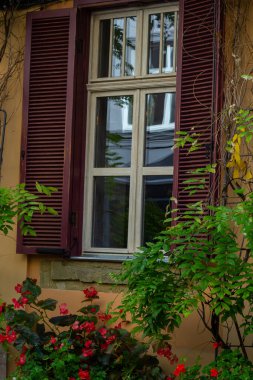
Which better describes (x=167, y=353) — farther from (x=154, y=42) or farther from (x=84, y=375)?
(x=154, y=42)

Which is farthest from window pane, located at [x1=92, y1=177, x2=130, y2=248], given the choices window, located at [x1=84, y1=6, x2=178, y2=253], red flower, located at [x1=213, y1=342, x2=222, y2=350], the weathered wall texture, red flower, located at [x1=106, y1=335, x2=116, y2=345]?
red flower, located at [x1=213, y1=342, x2=222, y2=350]

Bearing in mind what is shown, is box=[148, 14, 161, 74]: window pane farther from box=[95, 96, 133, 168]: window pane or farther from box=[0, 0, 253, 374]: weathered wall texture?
box=[0, 0, 253, 374]: weathered wall texture

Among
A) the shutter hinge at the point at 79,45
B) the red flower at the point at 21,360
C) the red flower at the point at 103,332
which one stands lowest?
the red flower at the point at 21,360

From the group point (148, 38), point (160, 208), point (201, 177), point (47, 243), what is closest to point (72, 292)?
point (47, 243)

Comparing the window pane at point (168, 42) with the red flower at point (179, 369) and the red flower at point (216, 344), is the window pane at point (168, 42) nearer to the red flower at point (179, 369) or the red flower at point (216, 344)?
the red flower at point (216, 344)

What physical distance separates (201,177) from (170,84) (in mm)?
805

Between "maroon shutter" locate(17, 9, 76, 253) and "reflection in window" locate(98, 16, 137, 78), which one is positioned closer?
"maroon shutter" locate(17, 9, 76, 253)

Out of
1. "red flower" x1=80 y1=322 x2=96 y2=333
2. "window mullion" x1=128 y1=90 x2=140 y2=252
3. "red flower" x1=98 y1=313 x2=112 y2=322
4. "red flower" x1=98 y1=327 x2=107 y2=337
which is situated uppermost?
"window mullion" x1=128 y1=90 x2=140 y2=252

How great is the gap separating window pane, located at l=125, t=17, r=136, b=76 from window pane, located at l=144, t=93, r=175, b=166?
264 mm

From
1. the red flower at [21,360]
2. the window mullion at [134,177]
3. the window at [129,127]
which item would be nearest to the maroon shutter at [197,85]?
the window at [129,127]

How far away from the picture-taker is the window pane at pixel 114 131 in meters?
7.05

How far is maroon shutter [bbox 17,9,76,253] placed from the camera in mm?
6969

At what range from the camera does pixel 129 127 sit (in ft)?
23.1

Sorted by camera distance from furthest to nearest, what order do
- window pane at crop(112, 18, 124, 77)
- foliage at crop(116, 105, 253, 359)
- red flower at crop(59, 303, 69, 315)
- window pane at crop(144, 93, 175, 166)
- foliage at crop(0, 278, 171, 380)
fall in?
1. window pane at crop(112, 18, 124, 77)
2. window pane at crop(144, 93, 175, 166)
3. red flower at crop(59, 303, 69, 315)
4. foliage at crop(0, 278, 171, 380)
5. foliage at crop(116, 105, 253, 359)
